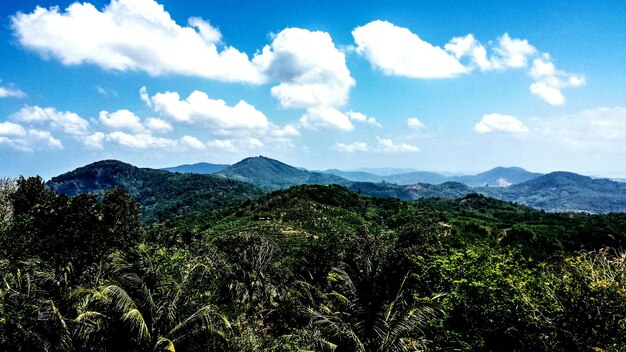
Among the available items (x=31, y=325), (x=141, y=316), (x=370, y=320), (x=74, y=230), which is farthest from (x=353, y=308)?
(x=74, y=230)

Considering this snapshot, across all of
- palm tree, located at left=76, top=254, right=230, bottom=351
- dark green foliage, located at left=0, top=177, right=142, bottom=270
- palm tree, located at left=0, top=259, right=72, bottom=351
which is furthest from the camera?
dark green foliage, located at left=0, top=177, right=142, bottom=270

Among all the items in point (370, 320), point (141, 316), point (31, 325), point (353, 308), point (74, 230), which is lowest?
point (31, 325)

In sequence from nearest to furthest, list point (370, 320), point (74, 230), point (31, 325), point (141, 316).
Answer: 1. point (141, 316)
2. point (370, 320)
3. point (31, 325)
4. point (74, 230)

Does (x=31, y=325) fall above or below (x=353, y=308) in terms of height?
below

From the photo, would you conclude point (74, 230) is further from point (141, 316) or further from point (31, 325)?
point (141, 316)

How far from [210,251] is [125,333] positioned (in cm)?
3114

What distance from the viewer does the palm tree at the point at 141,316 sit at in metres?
13.3

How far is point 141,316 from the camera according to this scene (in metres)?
12.9

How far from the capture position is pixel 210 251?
4422 centimetres

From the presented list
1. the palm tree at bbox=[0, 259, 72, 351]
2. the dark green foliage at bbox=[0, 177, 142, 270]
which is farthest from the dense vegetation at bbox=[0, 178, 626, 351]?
the dark green foliage at bbox=[0, 177, 142, 270]

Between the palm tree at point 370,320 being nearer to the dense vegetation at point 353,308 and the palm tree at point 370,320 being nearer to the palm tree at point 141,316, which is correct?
the dense vegetation at point 353,308

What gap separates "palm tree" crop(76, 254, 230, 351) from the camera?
13.3 meters

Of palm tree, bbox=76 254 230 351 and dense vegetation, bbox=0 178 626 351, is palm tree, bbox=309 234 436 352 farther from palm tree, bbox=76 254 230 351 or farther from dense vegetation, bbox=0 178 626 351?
palm tree, bbox=76 254 230 351

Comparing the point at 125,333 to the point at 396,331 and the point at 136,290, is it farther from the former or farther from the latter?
the point at 396,331
